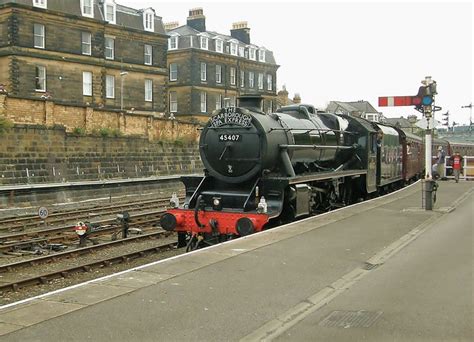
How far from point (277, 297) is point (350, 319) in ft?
3.12

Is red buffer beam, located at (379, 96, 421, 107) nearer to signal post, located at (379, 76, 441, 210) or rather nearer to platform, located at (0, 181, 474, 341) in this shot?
signal post, located at (379, 76, 441, 210)

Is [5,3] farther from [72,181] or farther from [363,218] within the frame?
[363,218]

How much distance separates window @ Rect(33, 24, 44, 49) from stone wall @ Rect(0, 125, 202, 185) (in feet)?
31.5

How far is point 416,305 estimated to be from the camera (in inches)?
226

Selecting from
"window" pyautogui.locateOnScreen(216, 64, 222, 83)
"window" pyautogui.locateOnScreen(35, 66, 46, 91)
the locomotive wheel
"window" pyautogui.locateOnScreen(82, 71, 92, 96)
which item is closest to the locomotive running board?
the locomotive wheel

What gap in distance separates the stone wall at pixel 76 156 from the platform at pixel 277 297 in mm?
16838

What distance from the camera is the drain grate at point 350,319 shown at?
5109mm

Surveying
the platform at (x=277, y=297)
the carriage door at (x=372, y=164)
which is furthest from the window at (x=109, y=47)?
the platform at (x=277, y=297)

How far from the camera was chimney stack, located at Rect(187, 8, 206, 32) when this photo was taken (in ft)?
171

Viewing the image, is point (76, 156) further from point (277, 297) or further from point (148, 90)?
point (277, 297)

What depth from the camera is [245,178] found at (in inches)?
422

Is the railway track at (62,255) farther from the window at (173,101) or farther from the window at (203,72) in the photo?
the window at (203,72)

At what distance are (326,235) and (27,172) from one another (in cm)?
1738

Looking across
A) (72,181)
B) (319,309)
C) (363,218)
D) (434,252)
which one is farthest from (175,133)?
(319,309)
